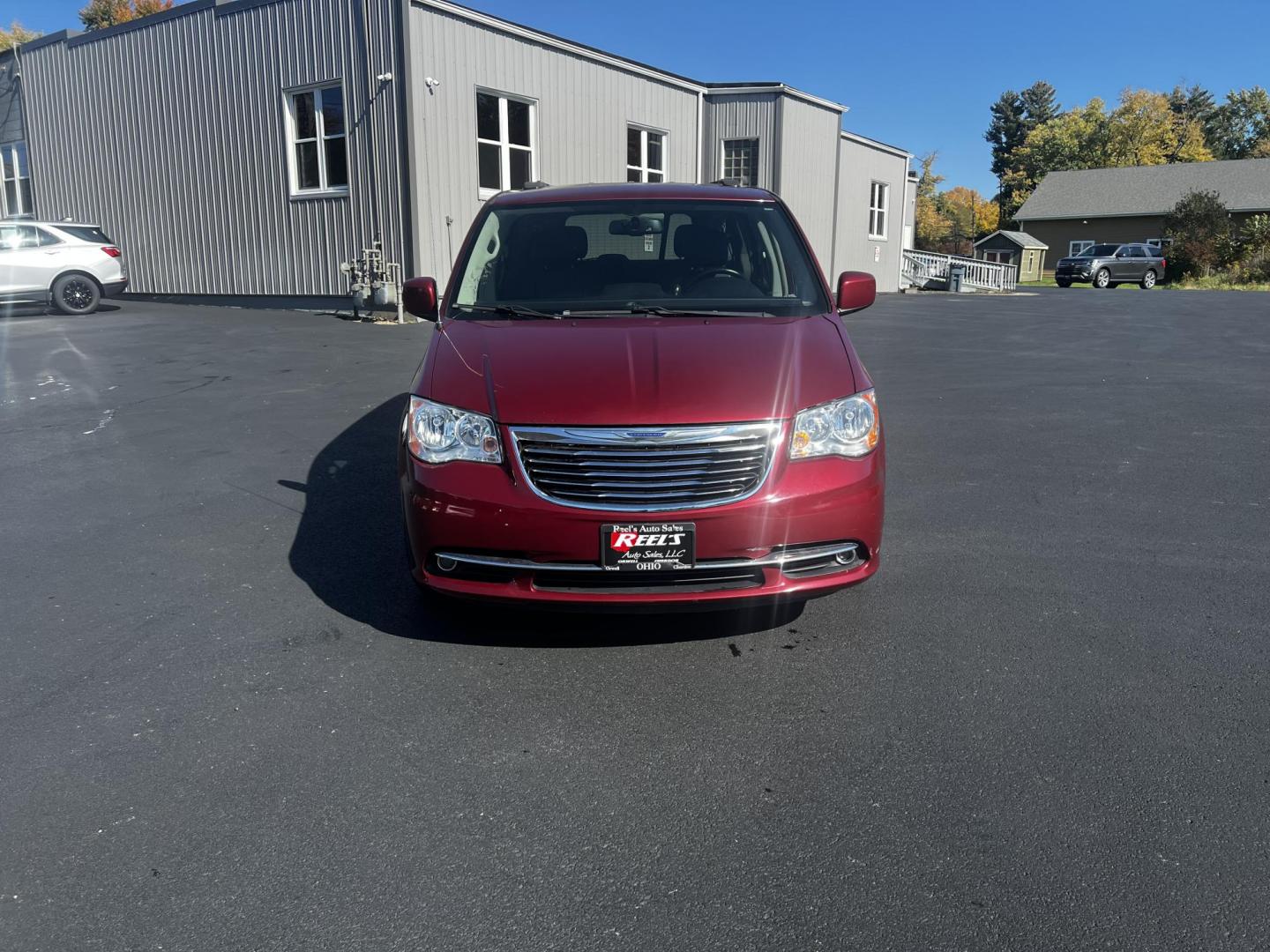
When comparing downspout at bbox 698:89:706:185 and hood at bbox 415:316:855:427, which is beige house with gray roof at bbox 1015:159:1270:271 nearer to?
downspout at bbox 698:89:706:185

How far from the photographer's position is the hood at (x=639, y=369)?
3.42 metres

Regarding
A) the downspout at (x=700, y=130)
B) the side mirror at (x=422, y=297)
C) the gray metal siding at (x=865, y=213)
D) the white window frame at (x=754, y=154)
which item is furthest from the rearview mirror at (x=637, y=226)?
the gray metal siding at (x=865, y=213)

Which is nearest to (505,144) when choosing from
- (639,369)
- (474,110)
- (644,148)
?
(474,110)

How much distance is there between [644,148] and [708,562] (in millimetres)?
19225

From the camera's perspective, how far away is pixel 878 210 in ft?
99.2

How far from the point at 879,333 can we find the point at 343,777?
14981 millimetres

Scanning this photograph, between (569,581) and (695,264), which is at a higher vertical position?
(695,264)

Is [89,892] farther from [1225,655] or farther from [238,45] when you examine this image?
[238,45]

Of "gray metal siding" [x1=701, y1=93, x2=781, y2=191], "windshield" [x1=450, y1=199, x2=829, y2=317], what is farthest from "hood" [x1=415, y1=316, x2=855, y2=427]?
"gray metal siding" [x1=701, y1=93, x2=781, y2=191]

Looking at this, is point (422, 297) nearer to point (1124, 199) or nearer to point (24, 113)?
point (24, 113)

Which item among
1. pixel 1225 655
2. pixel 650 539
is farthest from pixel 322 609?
pixel 1225 655

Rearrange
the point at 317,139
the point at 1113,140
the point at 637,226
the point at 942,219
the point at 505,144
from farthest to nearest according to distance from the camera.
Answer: the point at 942,219
the point at 1113,140
the point at 505,144
the point at 317,139
the point at 637,226

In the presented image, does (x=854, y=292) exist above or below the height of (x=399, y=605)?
above

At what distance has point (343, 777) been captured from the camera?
9.38ft
